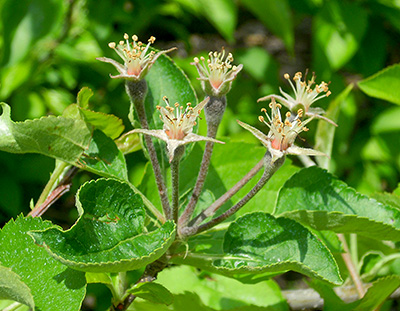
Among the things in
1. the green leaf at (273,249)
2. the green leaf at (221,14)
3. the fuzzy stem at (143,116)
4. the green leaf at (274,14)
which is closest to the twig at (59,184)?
the fuzzy stem at (143,116)

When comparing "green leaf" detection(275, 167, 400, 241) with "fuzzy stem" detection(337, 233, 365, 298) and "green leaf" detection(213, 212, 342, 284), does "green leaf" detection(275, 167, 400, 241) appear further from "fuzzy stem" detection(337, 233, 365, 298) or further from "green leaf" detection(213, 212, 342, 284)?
"fuzzy stem" detection(337, 233, 365, 298)

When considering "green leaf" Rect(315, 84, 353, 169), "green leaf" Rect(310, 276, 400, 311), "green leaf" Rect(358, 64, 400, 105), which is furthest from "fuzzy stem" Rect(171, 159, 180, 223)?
"green leaf" Rect(358, 64, 400, 105)

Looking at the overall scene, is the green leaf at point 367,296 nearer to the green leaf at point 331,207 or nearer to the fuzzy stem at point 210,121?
the green leaf at point 331,207

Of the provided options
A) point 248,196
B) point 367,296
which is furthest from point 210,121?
point 367,296

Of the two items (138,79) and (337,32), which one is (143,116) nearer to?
(138,79)

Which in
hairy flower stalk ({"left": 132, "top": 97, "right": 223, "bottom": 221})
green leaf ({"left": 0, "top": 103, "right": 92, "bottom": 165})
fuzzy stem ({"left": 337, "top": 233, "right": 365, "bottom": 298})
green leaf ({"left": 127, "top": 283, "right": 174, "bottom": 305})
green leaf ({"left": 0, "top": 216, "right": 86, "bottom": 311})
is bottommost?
fuzzy stem ({"left": 337, "top": 233, "right": 365, "bottom": 298})

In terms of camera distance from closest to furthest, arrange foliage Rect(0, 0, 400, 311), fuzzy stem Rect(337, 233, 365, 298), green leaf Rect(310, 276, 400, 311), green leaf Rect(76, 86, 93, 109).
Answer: foliage Rect(0, 0, 400, 311) < green leaf Rect(76, 86, 93, 109) < green leaf Rect(310, 276, 400, 311) < fuzzy stem Rect(337, 233, 365, 298)

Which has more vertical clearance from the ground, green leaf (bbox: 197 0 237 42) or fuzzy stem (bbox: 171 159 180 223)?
green leaf (bbox: 197 0 237 42)
